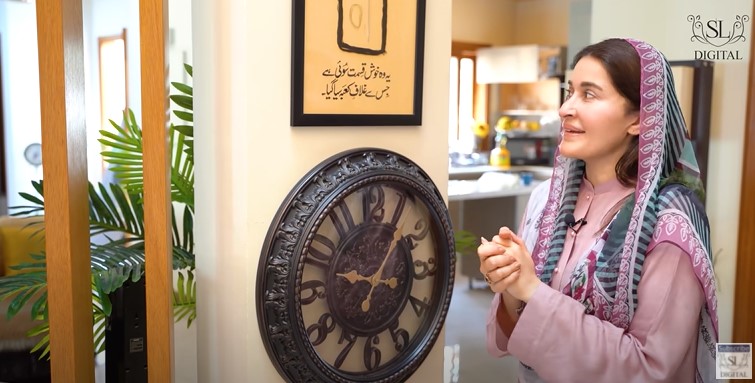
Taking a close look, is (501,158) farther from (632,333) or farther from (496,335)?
(632,333)

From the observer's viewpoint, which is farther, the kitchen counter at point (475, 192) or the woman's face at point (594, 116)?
the kitchen counter at point (475, 192)

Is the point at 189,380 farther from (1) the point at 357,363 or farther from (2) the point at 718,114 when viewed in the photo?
(2) the point at 718,114

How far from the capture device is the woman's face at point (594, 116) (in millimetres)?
1377

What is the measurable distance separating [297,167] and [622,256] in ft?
2.33

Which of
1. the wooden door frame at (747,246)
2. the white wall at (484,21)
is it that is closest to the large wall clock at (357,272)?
the wooden door frame at (747,246)

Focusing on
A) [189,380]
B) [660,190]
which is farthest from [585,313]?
[189,380]

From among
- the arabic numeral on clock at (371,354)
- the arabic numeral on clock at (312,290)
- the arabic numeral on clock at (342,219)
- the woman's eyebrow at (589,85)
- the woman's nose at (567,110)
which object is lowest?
the arabic numeral on clock at (371,354)

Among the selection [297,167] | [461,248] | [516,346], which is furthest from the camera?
[461,248]

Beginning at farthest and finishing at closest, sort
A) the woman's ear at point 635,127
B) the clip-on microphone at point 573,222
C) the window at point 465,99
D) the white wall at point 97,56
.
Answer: the window at point 465,99 < the white wall at point 97,56 < the clip-on microphone at point 573,222 < the woman's ear at point 635,127

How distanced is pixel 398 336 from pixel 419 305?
0.10 meters

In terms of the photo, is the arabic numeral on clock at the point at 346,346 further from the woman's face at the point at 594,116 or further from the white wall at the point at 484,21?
the white wall at the point at 484,21

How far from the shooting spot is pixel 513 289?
1.35 m

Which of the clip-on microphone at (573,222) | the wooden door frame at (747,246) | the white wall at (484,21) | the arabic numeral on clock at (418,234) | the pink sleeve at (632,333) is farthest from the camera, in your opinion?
the white wall at (484,21)

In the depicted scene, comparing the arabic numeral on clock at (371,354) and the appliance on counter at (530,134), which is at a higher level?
the appliance on counter at (530,134)
